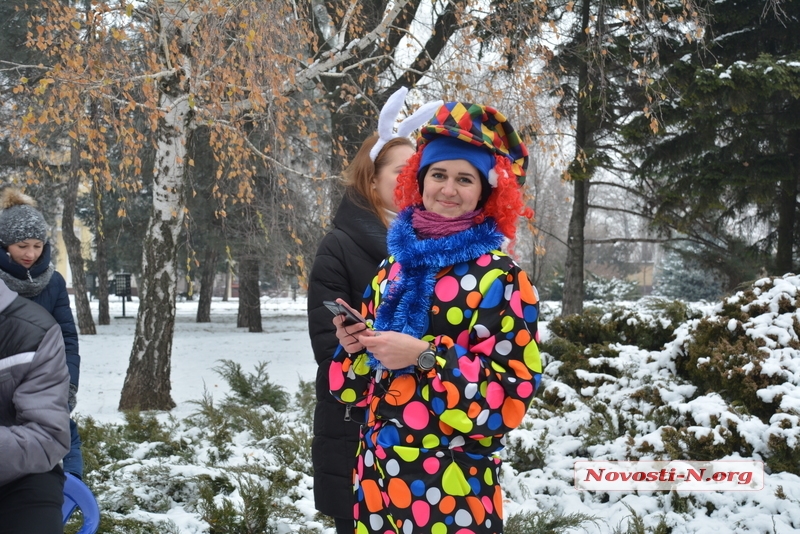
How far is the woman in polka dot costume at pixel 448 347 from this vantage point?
146cm

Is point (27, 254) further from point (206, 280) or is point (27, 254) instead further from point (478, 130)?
point (206, 280)

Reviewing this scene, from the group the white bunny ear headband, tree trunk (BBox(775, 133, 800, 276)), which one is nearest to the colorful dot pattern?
the white bunny ear headband

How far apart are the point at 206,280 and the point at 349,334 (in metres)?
18.7

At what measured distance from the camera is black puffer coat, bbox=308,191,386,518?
2.05 meters

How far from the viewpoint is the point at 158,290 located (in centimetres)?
674

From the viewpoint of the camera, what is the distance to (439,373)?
145 centimetres

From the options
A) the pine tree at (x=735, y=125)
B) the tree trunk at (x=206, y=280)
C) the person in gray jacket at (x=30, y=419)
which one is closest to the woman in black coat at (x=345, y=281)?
the person in gray jacket at (x=30, y=419)

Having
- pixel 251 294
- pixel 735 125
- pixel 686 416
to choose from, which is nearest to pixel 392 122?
pixel 686 416

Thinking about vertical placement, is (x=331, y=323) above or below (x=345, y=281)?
below

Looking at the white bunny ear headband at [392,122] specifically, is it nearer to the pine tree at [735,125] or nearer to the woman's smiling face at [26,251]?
the woman's smiling face at [26,251]

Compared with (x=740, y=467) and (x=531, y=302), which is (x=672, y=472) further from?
(x=531, y=302)

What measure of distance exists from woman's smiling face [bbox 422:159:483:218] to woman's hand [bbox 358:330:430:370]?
358 millimetres

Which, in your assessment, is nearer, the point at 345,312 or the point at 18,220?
the point at 345,312

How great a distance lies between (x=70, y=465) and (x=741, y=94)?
7730mm
